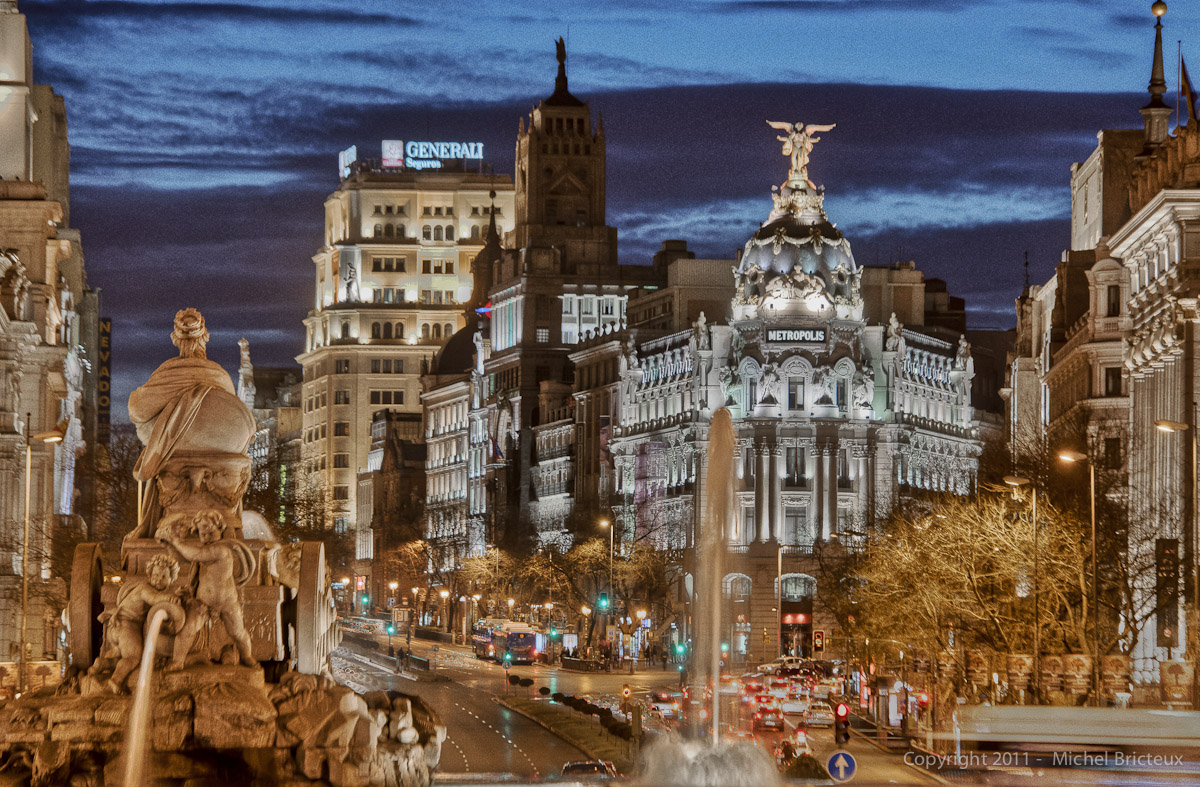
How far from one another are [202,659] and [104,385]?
464 feet

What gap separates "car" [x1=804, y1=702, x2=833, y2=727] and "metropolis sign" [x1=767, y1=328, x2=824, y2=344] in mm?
81682

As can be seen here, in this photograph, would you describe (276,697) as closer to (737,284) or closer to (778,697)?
(778,697)

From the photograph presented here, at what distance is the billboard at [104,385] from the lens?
171375 mm

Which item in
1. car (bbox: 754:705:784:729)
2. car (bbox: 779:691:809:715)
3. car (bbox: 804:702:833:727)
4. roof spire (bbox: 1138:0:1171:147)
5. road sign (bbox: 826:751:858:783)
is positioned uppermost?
roof spire (bbox: 1138:0:1171:147)

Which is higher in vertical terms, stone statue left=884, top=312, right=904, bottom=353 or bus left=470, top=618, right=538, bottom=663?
stone statue left=884, top=312, right=904, bottom=353

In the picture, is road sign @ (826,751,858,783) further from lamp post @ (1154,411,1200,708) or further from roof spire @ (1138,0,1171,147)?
roof spire @ (1138,0,1171,147)

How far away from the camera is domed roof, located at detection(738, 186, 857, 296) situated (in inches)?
6821

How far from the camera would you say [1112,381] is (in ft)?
366

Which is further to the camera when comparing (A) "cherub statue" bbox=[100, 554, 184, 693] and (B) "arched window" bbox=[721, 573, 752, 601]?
(B) "arched window" bbox=[721, 573, 752, 601]

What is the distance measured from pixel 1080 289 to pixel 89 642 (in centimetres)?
9842

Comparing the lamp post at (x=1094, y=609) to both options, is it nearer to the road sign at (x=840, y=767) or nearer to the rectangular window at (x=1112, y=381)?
the road sign at (x=840, y=767)

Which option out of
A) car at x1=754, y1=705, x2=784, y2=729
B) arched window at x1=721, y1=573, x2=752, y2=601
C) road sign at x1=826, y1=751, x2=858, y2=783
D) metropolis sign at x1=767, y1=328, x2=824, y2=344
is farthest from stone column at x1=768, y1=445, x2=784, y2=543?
road sign at x1=826, y1=751, x2=858, y2=783

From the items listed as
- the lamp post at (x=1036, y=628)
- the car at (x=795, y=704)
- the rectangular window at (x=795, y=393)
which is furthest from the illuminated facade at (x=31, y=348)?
the rectangular window at (x=795, y=393)

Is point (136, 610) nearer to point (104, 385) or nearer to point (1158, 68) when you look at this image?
point (1158, 68)
